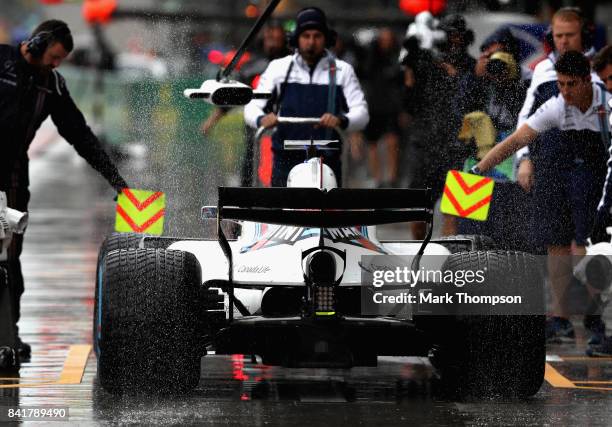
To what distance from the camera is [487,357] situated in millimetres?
8359

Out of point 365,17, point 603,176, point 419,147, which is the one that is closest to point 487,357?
point 603,176

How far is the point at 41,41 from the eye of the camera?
1029 cm

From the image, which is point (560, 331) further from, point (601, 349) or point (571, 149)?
point (571, 149)

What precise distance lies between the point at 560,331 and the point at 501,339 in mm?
3122

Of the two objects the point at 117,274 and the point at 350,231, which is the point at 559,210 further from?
the point at 117,274

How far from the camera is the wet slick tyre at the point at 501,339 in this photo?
27.3 ft

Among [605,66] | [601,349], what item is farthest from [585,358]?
[605,66]

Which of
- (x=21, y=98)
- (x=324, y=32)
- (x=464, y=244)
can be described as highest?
(x=324, y=32)

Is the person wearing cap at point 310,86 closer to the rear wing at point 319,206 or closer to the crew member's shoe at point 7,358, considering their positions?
the crew member's shoe at point 7,358

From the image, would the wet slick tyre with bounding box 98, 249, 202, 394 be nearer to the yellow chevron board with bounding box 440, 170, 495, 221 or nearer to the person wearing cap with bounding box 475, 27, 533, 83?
the yellow chevron board with bounding box 440, 170, 495, 221

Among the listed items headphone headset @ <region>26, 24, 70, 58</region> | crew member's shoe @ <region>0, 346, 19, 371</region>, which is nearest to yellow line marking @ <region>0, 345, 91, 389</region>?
crew member's shoe @ <region>0, 346, 19, 371</region>

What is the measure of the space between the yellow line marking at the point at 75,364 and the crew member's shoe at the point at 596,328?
312 centimetres

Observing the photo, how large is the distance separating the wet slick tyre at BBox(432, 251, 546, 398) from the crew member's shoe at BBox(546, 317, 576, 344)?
9.31 feet

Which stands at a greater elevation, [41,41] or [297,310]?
[41,41]
